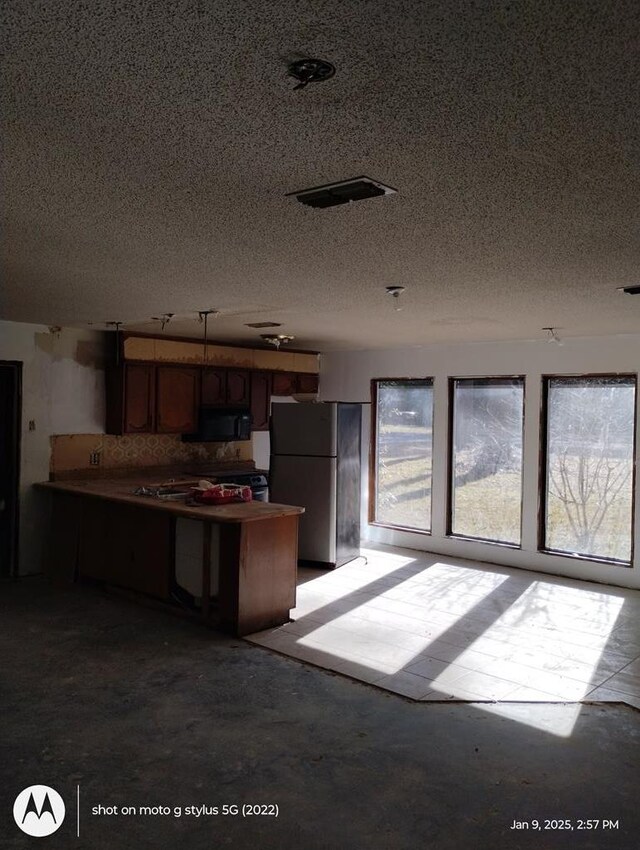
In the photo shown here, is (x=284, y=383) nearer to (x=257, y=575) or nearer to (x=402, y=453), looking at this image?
(x=402, y=453)

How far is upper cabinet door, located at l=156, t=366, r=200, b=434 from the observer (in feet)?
22.5

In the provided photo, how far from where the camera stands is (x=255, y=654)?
14.4ft

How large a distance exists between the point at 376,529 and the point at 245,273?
4.90 metres

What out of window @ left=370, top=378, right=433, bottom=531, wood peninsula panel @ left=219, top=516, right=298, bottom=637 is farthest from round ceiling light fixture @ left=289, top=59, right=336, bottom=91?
window @ left=370, top=378, right=433, bottom=531

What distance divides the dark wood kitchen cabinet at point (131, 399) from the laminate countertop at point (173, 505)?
62 cm

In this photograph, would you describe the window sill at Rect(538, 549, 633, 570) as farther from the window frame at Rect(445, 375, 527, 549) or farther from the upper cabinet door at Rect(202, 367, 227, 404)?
the upper cabinet door at Rect(202, 367, 227, 404)

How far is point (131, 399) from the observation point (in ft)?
21.6

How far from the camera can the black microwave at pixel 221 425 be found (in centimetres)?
714

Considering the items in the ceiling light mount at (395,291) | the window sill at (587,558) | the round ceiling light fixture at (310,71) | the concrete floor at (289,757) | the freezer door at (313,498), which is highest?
the ceiling light mount at (395,291)

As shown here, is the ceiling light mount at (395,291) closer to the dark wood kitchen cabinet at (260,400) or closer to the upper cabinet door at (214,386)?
the upper cabinet door at (214,386)

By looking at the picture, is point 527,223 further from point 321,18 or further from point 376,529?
point 376,529

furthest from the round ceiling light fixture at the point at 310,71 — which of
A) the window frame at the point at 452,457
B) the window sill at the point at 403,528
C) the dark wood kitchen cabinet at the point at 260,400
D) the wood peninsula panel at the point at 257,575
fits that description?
the window sill at the point at 403,528

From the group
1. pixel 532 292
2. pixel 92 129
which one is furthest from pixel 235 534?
pixel 92 129

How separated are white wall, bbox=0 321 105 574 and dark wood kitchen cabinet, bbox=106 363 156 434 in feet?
0.52
